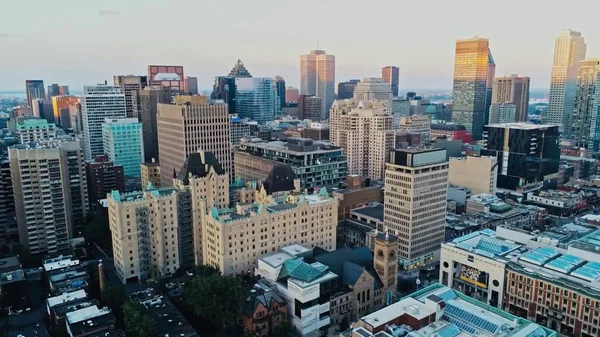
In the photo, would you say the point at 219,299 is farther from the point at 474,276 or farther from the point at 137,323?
the point at 474,276

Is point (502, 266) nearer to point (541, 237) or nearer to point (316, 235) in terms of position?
point (541, 237)

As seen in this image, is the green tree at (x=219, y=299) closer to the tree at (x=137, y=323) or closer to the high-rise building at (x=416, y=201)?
the tree at (x=137, y=323)

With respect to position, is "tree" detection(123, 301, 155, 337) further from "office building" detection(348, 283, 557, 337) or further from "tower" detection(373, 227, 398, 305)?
"tower" detection(373, 227, 398, 305)

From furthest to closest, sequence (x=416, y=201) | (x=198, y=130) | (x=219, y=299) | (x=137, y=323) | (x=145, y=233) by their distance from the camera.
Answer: (x=198, y=130)
(x=416, y=201)
(x=145, y=233)
(x=219, y=299)
(x=137, y=323)

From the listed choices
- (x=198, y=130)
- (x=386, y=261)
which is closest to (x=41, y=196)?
(x=198, y=130)

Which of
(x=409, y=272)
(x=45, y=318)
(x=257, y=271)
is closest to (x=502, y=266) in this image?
(x=409, y=272)

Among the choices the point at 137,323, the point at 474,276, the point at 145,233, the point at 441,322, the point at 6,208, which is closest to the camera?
the point at 441,322
